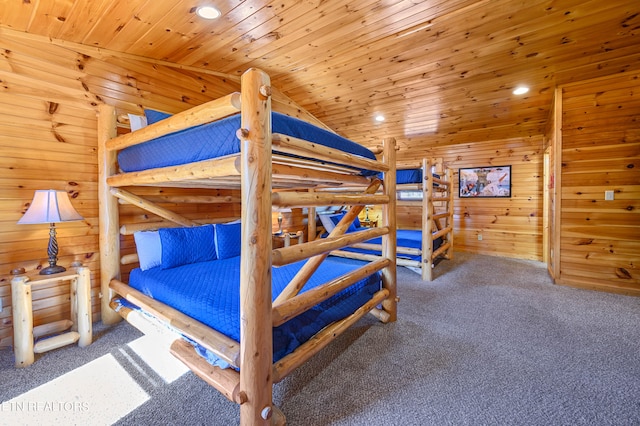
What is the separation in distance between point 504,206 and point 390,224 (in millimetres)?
3824

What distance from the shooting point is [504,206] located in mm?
4844

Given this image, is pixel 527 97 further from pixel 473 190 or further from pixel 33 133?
pixel 33 133

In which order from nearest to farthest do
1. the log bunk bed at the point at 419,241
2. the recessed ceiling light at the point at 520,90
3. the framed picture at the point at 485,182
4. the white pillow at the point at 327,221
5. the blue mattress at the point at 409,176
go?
1. the recessed ceiling light at the point at 520,90
2. the log bunk bed at the point at 419,241
3. the blue mattress at the point at 409,176
4. the white pillow at the point at 327,221
5. the framed picture at the point at 485,182

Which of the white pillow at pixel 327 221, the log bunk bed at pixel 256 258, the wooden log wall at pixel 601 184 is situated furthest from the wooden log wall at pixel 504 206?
the log bunk bed at pixel 256 258

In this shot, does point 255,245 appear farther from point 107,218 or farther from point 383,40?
point 383,40

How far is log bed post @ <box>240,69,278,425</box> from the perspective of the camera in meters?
1.06

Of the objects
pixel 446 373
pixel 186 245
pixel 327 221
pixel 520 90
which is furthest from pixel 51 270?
pixel 520 90

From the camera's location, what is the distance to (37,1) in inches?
62.9

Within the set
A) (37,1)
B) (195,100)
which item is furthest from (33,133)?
(195,100)

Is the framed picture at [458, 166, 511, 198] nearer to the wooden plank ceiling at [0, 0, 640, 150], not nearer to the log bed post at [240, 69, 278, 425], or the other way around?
the wooden plank ceiling at [0, 0, 640, 150]

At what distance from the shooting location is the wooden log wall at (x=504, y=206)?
15.0 ft

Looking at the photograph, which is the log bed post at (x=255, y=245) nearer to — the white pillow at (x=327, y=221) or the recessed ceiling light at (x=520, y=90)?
Result: the white pillow at (x=327, y=221)

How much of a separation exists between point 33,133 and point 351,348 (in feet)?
9.10

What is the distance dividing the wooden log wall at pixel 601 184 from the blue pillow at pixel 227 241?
3816 millimetres
